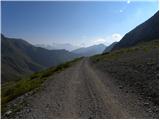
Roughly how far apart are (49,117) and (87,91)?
23.0 feet

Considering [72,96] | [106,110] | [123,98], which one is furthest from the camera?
[72,96]

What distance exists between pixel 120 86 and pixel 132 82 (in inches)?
52.8

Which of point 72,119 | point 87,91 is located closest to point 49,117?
point 72,119

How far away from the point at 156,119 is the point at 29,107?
831 cm

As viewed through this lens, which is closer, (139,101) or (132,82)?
(139,101)

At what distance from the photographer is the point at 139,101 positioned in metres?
15.2

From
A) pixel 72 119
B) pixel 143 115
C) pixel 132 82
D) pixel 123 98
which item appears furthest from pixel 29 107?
pixel 132 82

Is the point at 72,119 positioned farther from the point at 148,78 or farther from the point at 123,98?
the point at 148,78

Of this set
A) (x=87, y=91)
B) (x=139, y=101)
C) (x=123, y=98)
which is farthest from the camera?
(x=87, y=91)

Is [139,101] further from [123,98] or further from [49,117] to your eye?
[49,117]

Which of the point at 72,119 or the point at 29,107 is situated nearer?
the point at 72,119

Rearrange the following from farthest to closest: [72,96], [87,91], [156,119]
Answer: [87,91] → [72,96] → [156,119]

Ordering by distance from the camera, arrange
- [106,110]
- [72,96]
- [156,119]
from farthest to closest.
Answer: [72,96] < [106,110] < [156,119]

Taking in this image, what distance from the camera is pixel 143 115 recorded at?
12.4m
